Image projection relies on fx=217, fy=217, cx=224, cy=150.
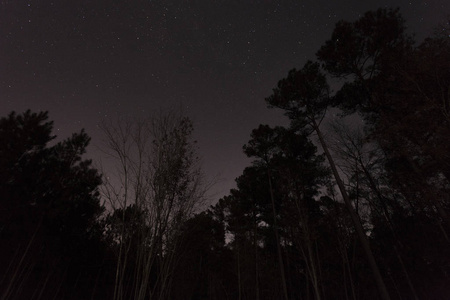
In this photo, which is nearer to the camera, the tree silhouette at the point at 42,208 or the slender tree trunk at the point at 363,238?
the slender tree trunk at the point at 363,238

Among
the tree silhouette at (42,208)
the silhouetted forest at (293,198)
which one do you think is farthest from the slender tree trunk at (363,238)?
the tree silhouette at (42,208)

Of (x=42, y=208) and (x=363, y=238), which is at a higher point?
(x=42, y=208)

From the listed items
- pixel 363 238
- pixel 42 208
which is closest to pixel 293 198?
pixel 363 238

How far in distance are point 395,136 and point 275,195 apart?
10.8 metres

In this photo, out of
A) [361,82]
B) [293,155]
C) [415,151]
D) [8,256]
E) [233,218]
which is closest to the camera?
[415,151]

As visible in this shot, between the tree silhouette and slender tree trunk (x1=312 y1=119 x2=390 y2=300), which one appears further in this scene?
the tree silhouette

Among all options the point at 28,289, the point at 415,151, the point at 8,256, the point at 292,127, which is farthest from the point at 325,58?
the point at 28,289

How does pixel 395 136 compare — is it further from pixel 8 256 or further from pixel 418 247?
pixel 8 256

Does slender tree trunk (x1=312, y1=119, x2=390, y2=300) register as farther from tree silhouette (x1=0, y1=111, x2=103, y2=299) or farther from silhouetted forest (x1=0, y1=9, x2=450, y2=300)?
tree silhouette (x1=0, y1=111, x2=103, y2=299)

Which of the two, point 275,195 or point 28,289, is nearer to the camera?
point 28,289

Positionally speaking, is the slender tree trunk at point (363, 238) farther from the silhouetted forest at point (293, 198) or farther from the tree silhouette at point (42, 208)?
the tree silhouette at point (42, 208)

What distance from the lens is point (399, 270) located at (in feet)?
52.0

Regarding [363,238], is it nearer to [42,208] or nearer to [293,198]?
[293,198]

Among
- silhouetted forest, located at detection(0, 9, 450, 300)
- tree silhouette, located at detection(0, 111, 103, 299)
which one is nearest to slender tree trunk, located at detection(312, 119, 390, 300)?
silhouetted forest, located at detection(0, 9, 450, 300)
